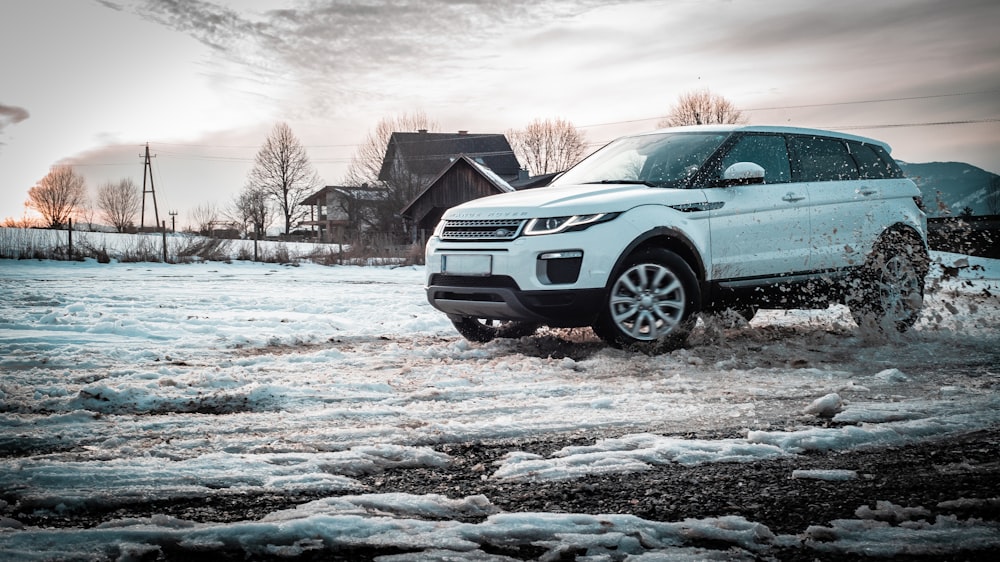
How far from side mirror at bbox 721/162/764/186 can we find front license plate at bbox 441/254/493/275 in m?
2.17

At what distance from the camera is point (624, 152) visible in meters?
7.12

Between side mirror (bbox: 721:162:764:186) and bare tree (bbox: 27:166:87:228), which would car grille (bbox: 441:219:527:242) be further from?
bare tree (bbox: 27:166:87:228)

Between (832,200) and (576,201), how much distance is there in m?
2.70

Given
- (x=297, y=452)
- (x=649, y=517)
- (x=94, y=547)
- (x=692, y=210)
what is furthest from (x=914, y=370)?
(x=94, y=547)

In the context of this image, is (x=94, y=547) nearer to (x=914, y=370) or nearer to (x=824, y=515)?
(x=824, y=515)

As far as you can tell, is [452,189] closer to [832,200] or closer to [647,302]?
[832,200]

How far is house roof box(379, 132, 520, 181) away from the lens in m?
55.7

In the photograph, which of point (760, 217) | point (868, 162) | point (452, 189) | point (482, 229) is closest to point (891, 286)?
point (868, 162)

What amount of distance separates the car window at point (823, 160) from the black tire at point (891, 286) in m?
0.74

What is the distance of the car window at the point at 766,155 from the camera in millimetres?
6641

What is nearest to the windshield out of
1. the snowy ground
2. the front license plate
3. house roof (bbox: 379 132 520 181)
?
the snowy ground

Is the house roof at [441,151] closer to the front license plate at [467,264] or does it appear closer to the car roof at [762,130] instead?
the car roof at [762,130]

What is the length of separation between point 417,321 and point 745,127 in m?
4.01

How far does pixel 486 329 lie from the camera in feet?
23.1
